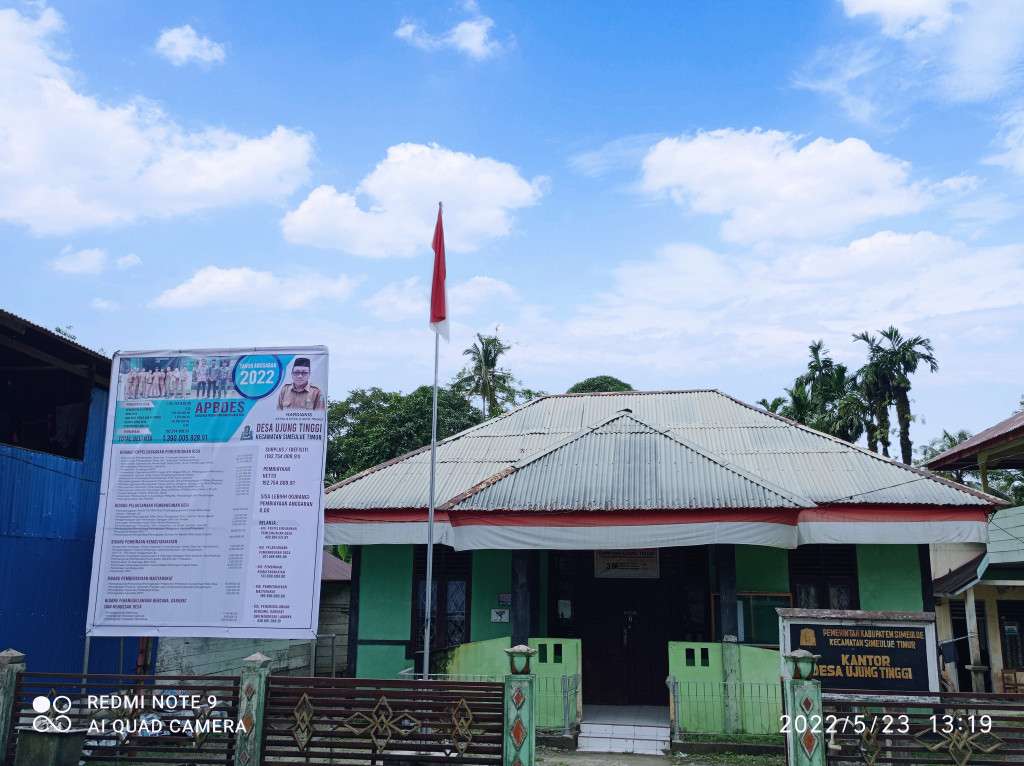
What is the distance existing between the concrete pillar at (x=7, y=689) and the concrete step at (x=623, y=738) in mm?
6636

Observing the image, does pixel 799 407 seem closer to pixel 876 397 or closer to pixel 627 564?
pixel 876 397

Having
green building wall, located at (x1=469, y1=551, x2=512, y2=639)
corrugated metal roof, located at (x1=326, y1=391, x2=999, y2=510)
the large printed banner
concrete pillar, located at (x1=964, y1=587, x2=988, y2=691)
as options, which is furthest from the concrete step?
concrete pillar, located at (x1=964, y1=587, x2=988, y2=691)

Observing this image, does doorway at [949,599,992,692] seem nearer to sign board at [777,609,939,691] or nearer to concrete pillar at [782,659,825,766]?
sign board at [777,609,939,691]

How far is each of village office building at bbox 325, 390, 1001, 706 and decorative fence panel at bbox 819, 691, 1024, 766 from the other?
2.95 meters

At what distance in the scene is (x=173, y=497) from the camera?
986 centimetres

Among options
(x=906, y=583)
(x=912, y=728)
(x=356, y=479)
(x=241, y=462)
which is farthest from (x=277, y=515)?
(x=906, y=583)

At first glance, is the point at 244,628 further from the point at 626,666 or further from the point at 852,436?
the point at 852,436

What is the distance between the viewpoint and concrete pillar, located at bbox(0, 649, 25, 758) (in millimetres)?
8445

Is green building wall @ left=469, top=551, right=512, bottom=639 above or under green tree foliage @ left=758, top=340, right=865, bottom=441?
under

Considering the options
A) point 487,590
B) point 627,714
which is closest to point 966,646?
point 627,714

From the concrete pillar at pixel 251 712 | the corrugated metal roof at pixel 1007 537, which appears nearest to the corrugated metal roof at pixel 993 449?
the corrugated metal roof at pixel 1007 537

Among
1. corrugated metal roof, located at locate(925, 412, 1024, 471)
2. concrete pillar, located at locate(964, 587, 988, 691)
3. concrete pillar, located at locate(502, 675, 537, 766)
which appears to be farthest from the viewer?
concrete pillar, located at locate(964, 587, 988, 691)

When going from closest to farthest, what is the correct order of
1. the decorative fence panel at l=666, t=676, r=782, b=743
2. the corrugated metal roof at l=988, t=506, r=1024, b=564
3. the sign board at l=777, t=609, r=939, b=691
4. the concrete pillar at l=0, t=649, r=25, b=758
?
the concrete pillar at l=0, t=649, r=25, b=758 < the sign board at l=777, t=609, r=939, b=691 < the decorative fence panel at l=666, t=676, r=782, b=743 < the corrugated metal roof at l=988, t=506, r=1024, b=564

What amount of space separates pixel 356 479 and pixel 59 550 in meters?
4.93
